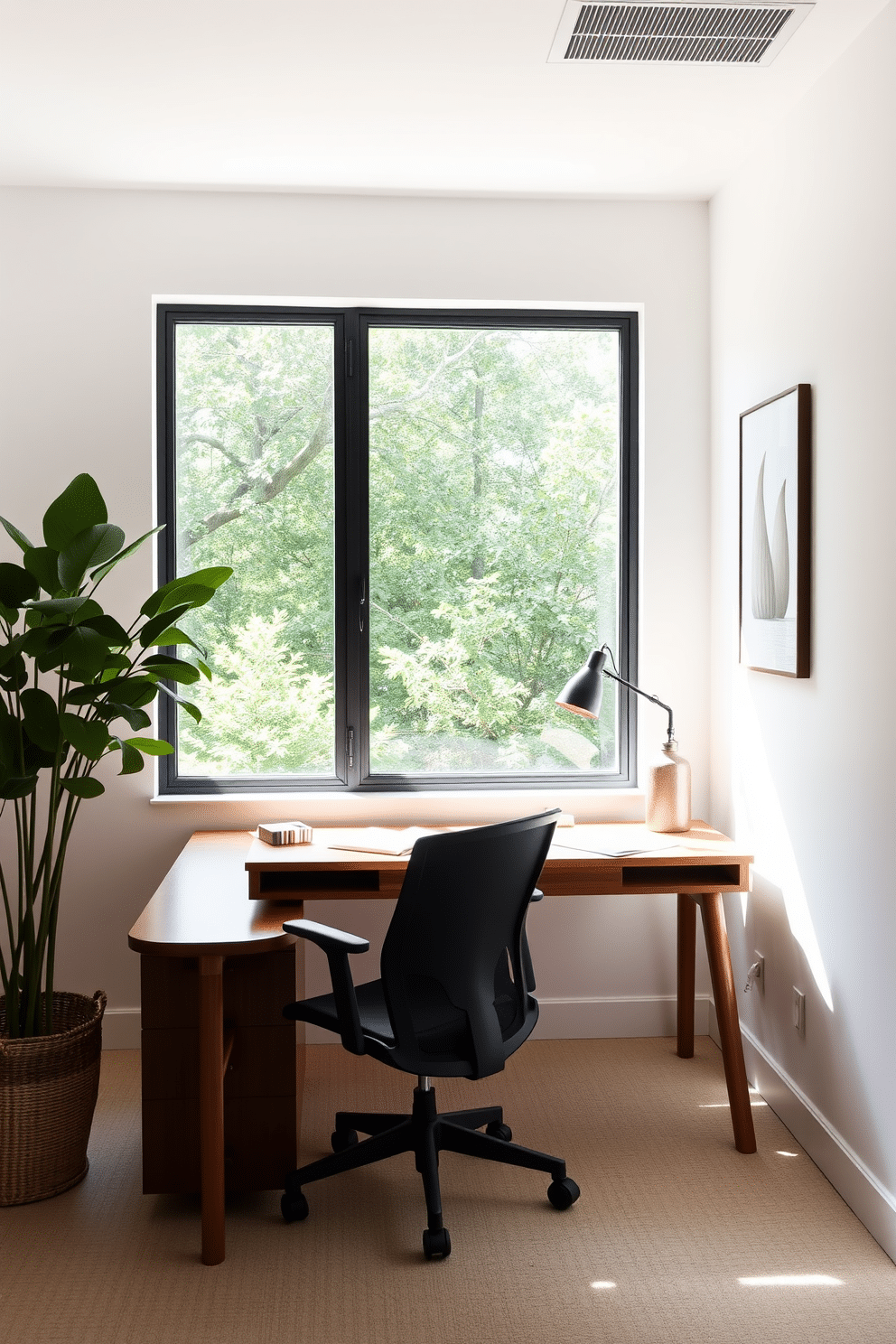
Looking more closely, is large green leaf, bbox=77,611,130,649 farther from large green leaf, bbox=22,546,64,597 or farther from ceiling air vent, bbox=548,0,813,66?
ceiling air vent, bbox=548,0,813,66

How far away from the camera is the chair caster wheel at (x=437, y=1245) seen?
2.38 metres

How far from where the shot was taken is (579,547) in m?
3.77

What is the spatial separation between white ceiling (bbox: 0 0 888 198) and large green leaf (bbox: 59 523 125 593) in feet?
3.74

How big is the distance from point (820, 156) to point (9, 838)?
3.05 metres

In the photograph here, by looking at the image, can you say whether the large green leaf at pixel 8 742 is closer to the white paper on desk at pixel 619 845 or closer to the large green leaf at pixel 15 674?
the large green leaf at pixel 15 674

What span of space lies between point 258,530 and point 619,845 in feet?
5.18

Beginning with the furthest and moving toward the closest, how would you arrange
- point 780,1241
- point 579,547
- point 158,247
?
1. point 579,547
2. point 158,247
3. point 780,1241

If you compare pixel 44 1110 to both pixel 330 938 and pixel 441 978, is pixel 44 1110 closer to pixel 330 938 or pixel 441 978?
pixel 330 938

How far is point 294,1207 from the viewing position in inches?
99.2

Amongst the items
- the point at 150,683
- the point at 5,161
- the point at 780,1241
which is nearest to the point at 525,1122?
the point at 780,1241

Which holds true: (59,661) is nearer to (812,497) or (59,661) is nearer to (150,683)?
→ (150,683)

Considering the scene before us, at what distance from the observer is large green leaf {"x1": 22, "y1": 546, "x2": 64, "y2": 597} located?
262 cm

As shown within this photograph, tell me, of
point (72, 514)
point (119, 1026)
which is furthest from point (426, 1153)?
point (72, 514)

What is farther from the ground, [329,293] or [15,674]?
[329,293]
